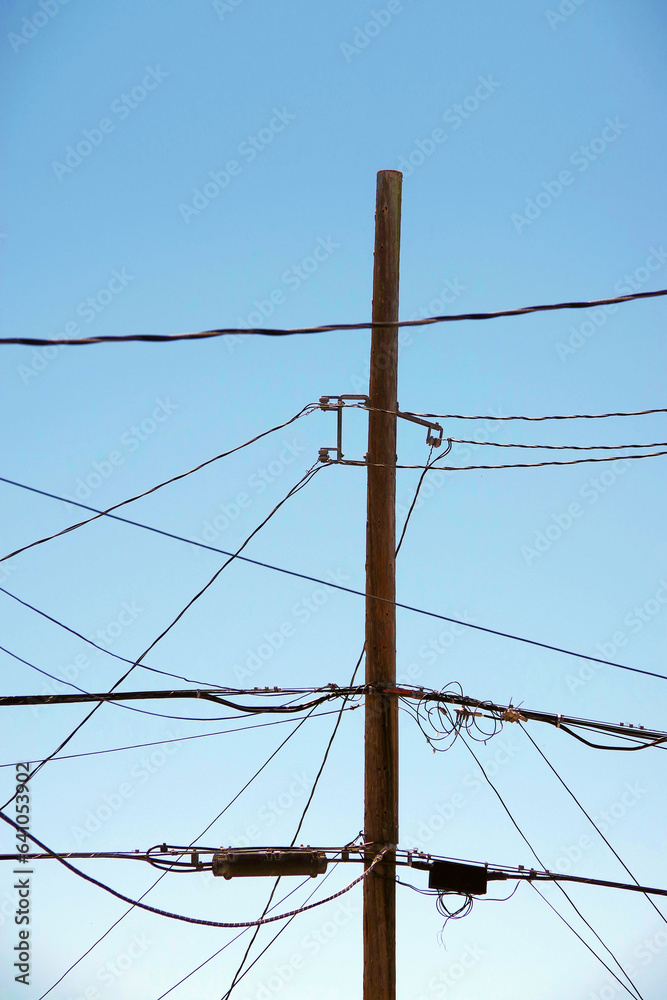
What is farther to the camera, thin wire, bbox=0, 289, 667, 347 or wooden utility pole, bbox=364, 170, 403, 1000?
wooden utility pole, bbox=364, 170, 403, 1000

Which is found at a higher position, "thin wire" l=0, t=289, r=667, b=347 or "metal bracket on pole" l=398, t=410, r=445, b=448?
"metal bracket on pole" l=398, t=410, r=445, b=448

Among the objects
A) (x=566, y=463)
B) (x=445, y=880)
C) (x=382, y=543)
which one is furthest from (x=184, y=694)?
(x=566, y=463)

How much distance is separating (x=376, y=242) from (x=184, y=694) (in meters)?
4.50

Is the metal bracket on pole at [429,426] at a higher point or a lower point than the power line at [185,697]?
higher

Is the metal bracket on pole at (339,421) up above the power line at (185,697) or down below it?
above

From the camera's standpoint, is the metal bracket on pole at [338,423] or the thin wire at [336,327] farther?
the metal bracket on pole at [338,423]

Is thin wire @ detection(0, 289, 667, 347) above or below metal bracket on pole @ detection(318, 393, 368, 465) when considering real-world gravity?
below

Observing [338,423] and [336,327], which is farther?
[338,423]

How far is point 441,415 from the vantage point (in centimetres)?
1067

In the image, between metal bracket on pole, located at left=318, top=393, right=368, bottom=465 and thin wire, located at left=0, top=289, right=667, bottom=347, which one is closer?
thin wire, located at left=0, top=289, right=667, bottom=347

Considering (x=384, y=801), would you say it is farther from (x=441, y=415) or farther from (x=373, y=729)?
(x=441, y=415)

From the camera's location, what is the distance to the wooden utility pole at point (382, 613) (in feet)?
29.5

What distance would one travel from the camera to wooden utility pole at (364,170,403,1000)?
9.00 metres

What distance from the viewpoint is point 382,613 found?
31.2ft
